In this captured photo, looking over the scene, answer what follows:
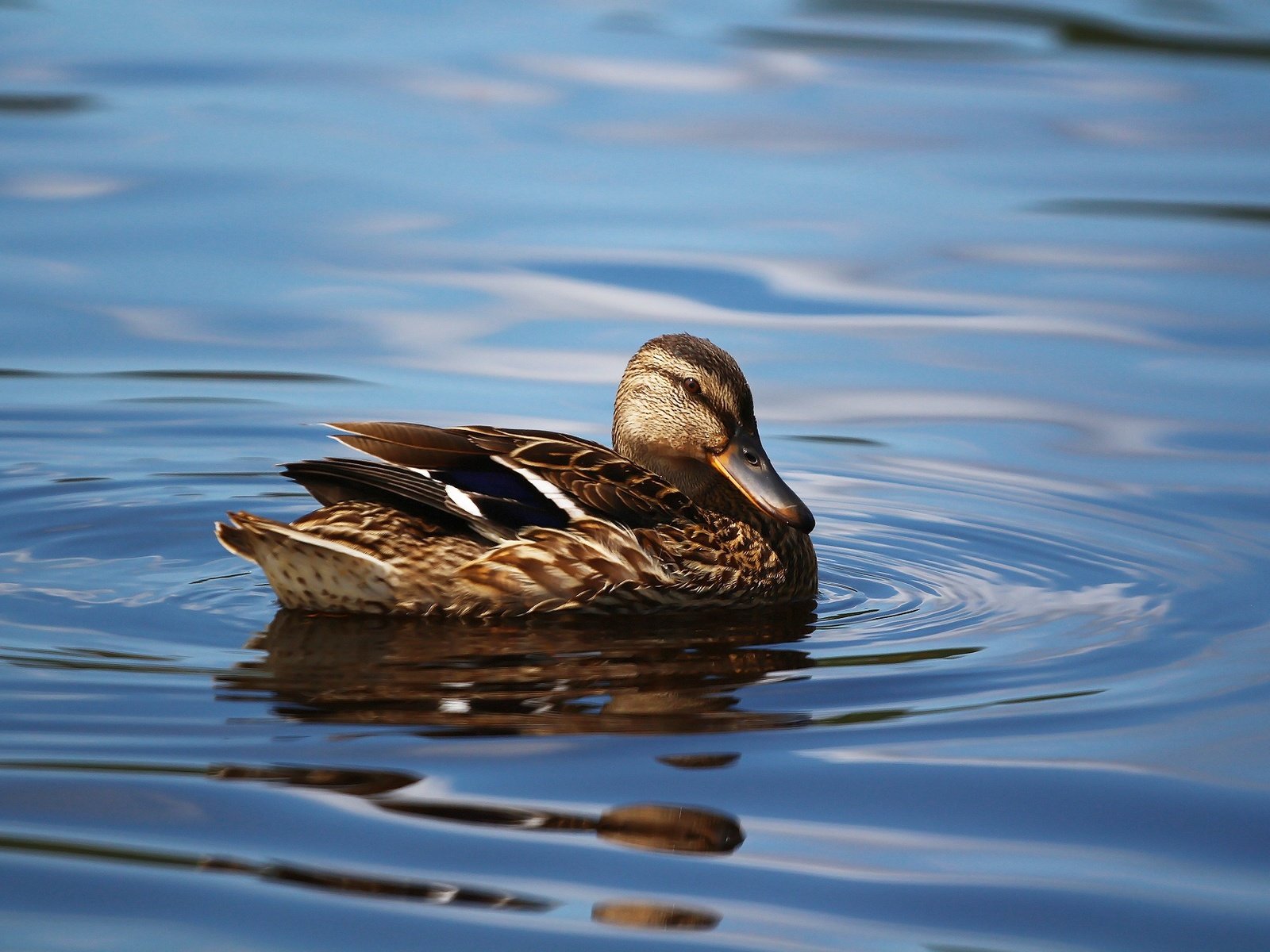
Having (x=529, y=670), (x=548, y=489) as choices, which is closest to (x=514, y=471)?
(x=548, y=489)

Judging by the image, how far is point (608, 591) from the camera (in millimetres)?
7840

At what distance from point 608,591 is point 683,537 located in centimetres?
43

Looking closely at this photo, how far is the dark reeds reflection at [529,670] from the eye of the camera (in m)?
6.40

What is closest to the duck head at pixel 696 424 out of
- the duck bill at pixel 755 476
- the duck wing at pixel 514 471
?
the duck bill at pixel 755 476

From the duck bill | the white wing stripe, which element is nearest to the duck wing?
the white wing stripe

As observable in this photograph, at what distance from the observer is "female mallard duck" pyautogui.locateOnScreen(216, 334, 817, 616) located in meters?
7.62

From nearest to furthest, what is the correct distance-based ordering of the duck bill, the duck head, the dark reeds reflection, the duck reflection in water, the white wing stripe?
the duck reflection in water, the dark reeds reflection, the white wing stripe, the duck bill, the duck head

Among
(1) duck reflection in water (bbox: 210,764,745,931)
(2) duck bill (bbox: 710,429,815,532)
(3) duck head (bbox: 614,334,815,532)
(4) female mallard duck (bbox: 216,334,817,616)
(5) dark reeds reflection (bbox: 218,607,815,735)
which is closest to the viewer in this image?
(1) duck reflection in water (bbox: 210,764,745,931)

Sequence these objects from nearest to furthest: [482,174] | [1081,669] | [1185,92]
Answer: [1081,669], [482,174], [1185,92]

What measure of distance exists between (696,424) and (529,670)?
6.36 feet

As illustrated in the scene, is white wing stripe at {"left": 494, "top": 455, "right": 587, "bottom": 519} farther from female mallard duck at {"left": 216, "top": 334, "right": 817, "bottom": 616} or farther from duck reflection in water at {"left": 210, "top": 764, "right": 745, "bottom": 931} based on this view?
duck reflection in water at {"left": 210, "top": 764, "right": 745, "bottom": 931}

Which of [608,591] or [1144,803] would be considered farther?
[608,591]

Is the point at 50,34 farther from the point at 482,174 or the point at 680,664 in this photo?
the point at 680,664

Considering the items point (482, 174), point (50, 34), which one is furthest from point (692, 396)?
point (50, 34)
